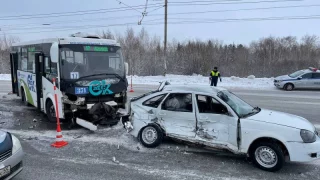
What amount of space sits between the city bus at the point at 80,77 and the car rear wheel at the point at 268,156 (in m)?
4.51

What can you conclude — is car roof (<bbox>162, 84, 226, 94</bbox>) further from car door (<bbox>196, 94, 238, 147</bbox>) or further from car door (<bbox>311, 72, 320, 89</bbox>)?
car door (<bbox>311, 72, 320, 89</bbox>)

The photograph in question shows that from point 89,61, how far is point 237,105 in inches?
183

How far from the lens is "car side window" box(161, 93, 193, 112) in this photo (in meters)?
5.86

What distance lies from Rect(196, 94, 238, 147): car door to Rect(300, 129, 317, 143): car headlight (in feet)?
3.88

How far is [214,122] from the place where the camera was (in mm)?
5457

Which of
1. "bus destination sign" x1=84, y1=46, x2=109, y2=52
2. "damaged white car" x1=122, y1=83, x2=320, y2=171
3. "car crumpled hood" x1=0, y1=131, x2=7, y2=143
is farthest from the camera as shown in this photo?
"bus destination sign" x1=84, y1=46, x2=109, y2=52

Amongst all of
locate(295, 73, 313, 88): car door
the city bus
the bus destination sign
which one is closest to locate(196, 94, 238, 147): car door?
the city bus

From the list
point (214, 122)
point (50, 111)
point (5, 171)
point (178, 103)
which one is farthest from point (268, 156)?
point (50, 111)

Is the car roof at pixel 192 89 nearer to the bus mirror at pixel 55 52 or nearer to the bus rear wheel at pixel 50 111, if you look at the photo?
the bus mirror at pixel 55 52

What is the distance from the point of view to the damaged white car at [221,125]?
15.6ft

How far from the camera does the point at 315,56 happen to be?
39.7 meters

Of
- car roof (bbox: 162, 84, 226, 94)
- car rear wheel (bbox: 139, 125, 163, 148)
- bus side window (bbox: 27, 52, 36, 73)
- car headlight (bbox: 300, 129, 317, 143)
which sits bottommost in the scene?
car rear wheel (bbox: 139, 125, 163, 148)

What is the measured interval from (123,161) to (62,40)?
14.2ft

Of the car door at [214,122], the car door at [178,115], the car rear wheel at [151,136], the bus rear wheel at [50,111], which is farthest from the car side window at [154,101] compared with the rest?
the bus rear wheel at [50,111]
